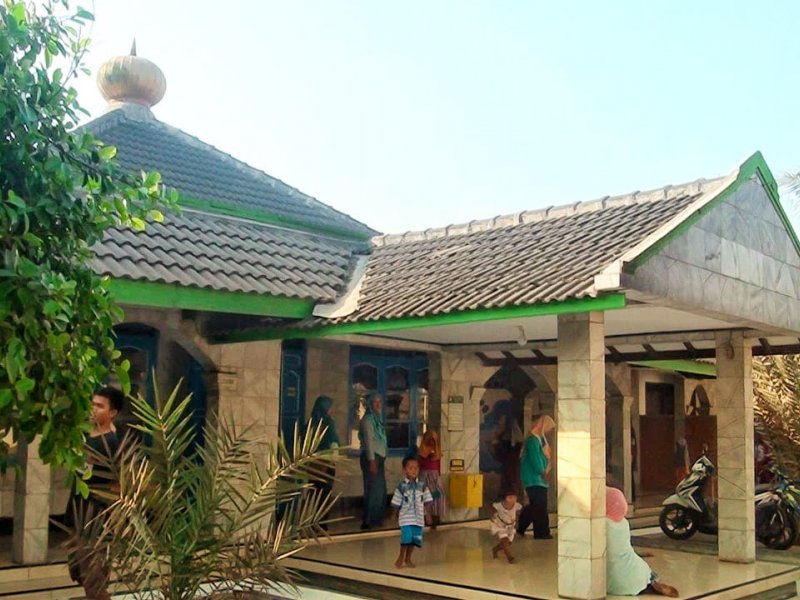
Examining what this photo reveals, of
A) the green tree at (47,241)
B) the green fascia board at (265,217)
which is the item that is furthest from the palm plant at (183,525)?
the green fascia board at (265,217)

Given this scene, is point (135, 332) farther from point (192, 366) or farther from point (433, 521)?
point (433, 521)

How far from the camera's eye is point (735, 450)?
10508 mm

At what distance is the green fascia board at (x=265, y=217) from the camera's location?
11.3m

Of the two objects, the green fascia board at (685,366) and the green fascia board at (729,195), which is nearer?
the green fascia board at (729,195)

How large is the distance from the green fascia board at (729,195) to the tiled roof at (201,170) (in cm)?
563

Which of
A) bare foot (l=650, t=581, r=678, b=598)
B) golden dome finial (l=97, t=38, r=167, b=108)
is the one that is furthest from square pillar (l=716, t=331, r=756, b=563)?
golden dome finial (l=97, t=38, r=167, b=108)

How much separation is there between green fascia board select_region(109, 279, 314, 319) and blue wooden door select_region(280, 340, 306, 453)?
244 centimetres

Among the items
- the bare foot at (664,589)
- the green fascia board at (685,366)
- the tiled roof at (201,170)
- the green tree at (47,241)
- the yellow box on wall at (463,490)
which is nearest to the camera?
the green tree at (47,241)

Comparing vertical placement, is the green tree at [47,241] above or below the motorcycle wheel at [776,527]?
above

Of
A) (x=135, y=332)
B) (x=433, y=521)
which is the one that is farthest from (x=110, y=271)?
(x=433, y=521)

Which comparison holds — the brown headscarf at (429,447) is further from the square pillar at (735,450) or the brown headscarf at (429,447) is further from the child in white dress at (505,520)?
the square pillar at (735,450)

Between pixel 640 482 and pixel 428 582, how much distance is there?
12259 mm

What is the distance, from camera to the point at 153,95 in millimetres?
14531

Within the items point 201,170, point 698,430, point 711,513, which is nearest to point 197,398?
point 201,170
